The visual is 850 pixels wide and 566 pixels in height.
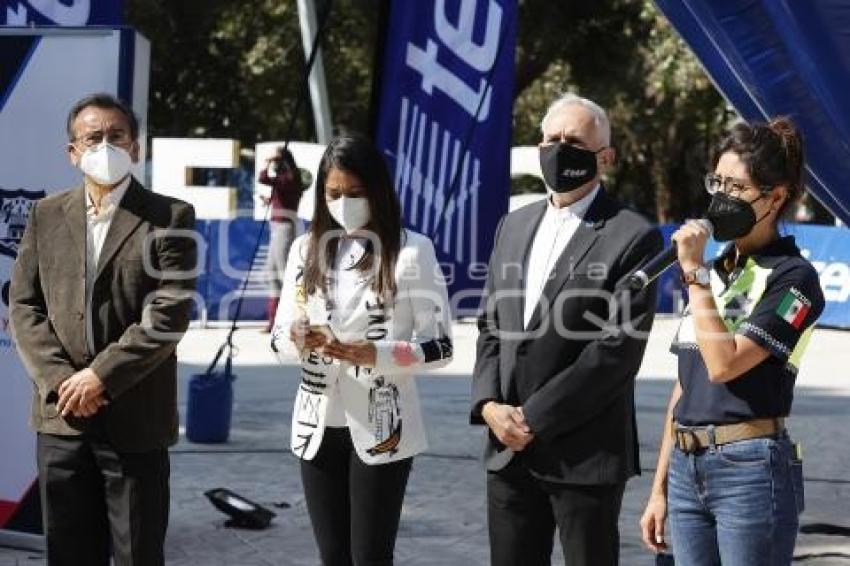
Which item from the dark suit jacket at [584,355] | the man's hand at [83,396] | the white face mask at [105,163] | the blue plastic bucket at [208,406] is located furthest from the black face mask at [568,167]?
the blue plastic bucket at [208,406]

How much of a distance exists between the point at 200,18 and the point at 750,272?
28547mm

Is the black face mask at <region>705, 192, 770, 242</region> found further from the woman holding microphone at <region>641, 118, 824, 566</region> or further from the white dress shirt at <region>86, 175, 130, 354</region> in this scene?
the white dress shirt at <region>86, 175, 130, 354</region>

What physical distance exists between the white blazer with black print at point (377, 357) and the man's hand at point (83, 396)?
600 mm

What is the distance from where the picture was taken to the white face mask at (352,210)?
524cm

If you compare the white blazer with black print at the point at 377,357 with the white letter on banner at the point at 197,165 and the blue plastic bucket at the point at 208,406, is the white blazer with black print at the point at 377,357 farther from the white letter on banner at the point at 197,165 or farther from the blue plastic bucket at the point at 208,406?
the white letter on banner at the point at 197,165

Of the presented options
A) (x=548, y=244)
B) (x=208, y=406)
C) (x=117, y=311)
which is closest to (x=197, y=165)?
(x=208, y=406)

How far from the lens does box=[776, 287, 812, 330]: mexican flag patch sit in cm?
413

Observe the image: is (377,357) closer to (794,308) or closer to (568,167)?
(568,167)

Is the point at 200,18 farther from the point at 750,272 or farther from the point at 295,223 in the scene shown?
the point at 750,272

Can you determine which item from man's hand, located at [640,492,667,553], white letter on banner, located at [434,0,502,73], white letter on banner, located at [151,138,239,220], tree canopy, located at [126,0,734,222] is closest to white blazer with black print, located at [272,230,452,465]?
man's hand, located at [640,492,667,553]

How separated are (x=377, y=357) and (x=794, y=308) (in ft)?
4.90

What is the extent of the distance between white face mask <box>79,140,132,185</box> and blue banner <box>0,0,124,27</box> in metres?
2.90

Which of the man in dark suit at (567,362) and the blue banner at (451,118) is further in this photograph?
the blue banner at (451,118)

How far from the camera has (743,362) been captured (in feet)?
13.4
